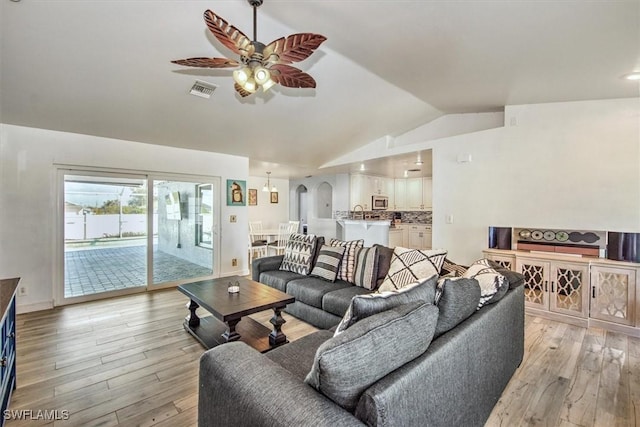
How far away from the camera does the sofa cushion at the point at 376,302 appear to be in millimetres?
1311

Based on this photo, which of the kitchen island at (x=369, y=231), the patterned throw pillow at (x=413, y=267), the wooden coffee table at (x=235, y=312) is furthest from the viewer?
the kitchen island at (x=369, y=231)

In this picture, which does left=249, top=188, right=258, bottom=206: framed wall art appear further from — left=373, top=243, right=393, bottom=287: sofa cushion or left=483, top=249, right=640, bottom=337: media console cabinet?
left=483, top=249, right=640, bottom=337: media console cabinet

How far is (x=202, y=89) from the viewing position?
3.25m

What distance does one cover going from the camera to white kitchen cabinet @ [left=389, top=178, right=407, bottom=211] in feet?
26.2

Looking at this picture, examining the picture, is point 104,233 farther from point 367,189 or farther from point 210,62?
point 367,189

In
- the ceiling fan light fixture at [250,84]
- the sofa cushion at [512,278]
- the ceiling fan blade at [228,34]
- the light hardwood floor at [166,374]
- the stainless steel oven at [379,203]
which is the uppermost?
the ceiling fan blade at [228,34]

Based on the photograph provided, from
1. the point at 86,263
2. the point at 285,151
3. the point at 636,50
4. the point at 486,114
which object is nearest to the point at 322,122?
the point at 285,151

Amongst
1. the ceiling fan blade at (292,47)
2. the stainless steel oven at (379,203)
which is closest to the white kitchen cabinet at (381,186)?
the stainless steel oven at (379,203)

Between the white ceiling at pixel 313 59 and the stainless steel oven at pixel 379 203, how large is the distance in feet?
12.0

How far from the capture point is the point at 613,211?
3.17m

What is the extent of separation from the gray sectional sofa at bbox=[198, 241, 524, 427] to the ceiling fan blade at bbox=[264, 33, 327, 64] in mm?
1569

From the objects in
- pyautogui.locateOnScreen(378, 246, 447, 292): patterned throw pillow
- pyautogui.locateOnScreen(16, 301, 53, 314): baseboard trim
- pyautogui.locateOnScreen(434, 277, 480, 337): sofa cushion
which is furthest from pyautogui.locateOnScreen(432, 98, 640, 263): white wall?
pyautogui.locateOnScreen(16, 301, 53, 314): baseboard trim

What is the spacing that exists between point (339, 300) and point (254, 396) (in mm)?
1731

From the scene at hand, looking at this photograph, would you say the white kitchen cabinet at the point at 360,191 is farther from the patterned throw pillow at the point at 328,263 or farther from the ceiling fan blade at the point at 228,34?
the ceiling fan blade at the point at 228,34
